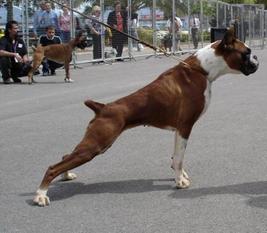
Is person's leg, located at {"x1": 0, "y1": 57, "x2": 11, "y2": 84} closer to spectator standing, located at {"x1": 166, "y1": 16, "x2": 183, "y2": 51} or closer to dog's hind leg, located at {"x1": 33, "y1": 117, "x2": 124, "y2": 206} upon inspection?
dog's hind leg, located at {"x1": 33, "y1": 117, "x2": 124, "y2": 206}

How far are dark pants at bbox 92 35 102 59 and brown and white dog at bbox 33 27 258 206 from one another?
1503 centimetres

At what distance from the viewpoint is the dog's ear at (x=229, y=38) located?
527cm

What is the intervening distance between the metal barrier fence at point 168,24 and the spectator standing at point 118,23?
0.33ft

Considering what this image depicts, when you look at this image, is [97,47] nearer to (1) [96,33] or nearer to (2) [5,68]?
(1) [96,33]

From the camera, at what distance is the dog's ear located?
17.3 feet

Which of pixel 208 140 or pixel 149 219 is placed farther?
pixel 208 140

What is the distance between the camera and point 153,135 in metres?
8.12

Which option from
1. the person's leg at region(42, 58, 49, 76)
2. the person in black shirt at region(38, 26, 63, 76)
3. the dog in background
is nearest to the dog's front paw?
the person in black shirt at region(38, 26, 63, 76)

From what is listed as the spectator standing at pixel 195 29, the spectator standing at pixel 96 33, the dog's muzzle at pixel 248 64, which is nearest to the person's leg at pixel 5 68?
the spectator standing at pixel 96 33

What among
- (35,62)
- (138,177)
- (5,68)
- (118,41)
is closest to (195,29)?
(118,41)

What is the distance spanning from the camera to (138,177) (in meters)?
5.95

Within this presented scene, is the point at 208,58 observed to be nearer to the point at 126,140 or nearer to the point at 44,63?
the point at 126,140

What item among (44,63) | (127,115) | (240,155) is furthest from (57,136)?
(44,63)

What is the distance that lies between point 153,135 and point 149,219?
347 cm
